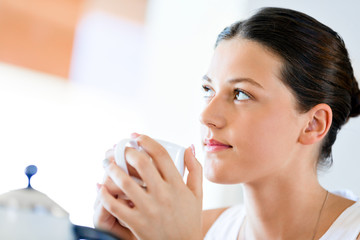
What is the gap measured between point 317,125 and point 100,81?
1.22 m

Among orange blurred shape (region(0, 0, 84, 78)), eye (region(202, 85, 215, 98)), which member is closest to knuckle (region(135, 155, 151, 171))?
eye (region(202, 85, 215, 98))

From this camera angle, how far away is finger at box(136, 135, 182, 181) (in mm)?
733

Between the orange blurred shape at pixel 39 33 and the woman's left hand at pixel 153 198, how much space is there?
117 cm

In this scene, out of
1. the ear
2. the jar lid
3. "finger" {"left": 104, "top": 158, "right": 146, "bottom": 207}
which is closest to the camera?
the jar lid

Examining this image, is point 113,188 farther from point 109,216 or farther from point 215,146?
point 215,146

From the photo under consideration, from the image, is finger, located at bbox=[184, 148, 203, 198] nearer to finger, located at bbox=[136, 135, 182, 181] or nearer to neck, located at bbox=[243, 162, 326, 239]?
finger, located at bbox=[136, 135, 182, 181]

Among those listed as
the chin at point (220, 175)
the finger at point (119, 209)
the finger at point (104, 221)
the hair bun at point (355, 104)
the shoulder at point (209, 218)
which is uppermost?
the hair bun at point (355, 104)

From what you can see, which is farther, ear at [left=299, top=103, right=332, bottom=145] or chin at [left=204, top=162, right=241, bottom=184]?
ear at [left=299, top=103, right=332, bottom=145]

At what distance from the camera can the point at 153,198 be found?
72 centimetres

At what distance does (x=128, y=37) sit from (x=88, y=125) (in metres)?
0.54

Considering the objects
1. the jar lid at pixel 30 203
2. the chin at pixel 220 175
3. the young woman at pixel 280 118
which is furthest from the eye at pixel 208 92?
the jar lid at pixel 30 203

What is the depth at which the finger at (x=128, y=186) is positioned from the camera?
0.70 m

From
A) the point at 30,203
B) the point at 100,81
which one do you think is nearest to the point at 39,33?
the point at 100,81

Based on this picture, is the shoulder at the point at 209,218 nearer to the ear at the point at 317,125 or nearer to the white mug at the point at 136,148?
the ear at the point at 317,125
